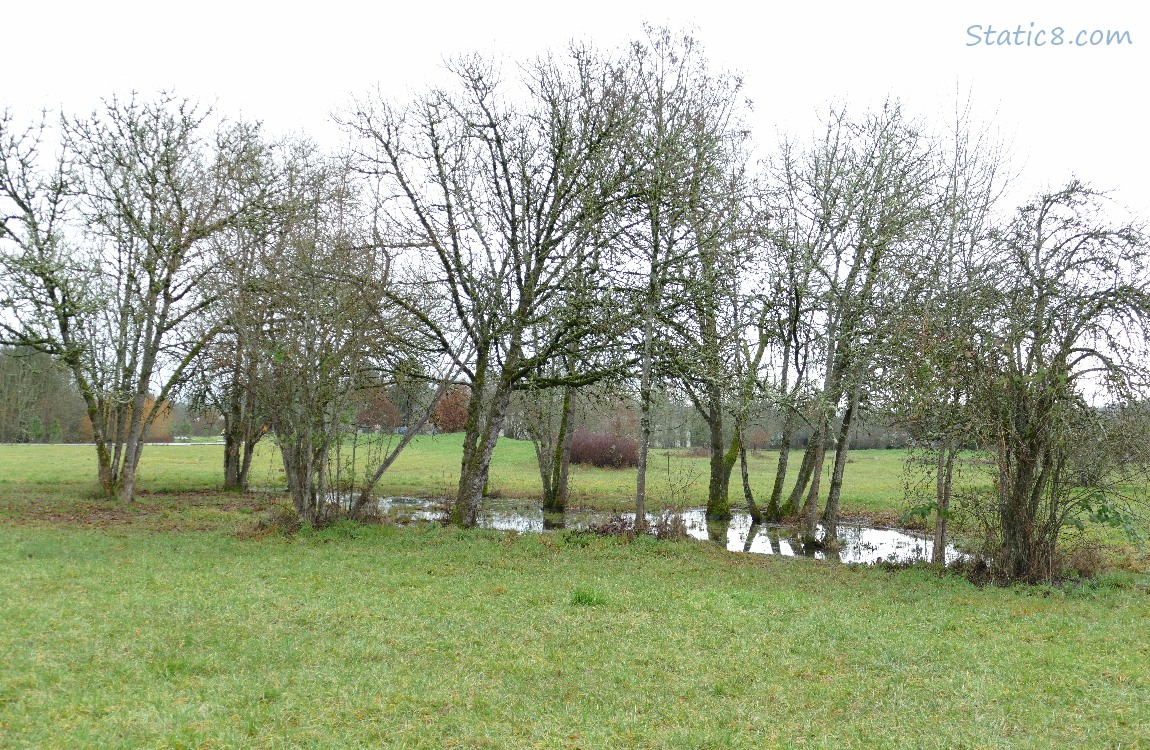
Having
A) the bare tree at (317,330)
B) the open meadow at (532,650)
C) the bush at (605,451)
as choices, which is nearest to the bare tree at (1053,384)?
the open meadow at (532,650)

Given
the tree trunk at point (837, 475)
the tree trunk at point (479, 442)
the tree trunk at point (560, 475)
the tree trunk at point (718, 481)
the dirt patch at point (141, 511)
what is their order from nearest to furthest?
1. the dirt patch at point (141, 511)
2. the tree trunk at point (479, 442)
3. the tree trunk at point (837, 475)
4. the tree trunk at point (718, 481)
5. the tree trunk at point (560, 475)

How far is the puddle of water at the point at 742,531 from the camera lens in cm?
1535

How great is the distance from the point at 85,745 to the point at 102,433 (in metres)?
16.2

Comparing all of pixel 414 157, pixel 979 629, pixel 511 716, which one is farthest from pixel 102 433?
pixel 979 629

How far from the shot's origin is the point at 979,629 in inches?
331

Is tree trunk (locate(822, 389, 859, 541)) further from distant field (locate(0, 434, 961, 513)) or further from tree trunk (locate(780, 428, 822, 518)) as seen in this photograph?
tree trunk (locate(780, 428, 822, 518))

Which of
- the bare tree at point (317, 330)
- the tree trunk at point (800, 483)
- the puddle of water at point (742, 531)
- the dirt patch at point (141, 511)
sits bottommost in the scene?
the puddle of water at point (742, 531)

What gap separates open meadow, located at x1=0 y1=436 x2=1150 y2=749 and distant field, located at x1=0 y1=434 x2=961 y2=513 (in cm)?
613

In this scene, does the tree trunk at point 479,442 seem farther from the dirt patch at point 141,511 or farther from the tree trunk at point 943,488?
the tree trunk at point 943,488

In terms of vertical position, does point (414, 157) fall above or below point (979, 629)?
above

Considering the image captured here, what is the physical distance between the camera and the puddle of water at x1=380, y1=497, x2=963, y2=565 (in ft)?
50.4

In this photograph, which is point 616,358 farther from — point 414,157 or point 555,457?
point 555,457

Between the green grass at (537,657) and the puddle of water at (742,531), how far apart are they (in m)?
4.02

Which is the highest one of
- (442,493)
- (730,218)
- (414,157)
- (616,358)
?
(414,157)
